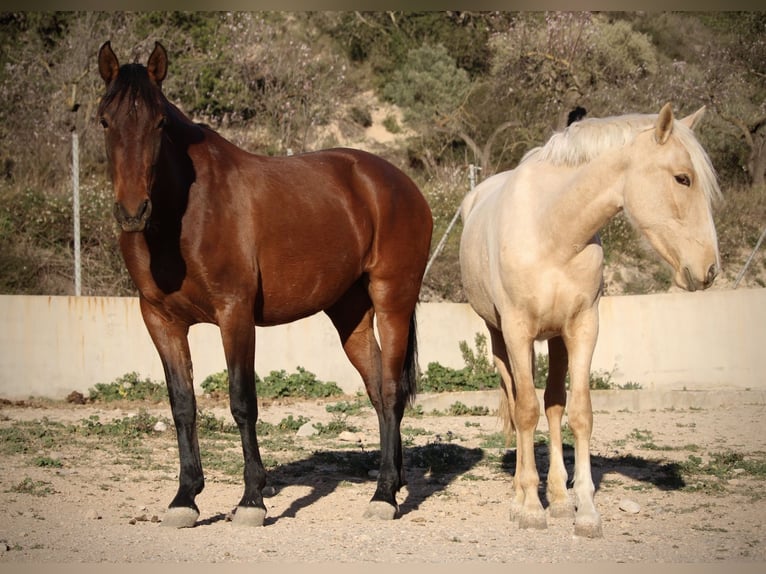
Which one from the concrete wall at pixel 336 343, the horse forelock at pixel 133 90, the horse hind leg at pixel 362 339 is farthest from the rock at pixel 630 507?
the concrete wall at pixel 336 343

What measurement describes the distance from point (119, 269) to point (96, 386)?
8.59 ft

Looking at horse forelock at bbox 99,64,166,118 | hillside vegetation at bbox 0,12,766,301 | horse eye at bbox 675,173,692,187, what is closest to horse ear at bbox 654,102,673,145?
horse eye at bbox 675,173,692,187

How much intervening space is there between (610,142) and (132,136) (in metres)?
2.70

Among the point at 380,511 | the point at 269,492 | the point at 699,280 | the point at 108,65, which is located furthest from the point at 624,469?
the point at 108,65

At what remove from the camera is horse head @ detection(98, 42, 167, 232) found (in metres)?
5.21

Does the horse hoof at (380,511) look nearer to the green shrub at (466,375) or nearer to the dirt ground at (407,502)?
the dirt ground at (407,502)

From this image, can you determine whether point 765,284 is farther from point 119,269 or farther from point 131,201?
point 131,201

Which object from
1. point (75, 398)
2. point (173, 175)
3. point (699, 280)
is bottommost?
point (75, 398)

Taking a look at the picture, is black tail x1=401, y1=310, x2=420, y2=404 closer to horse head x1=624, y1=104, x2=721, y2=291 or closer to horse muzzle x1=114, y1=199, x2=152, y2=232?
horse head x1=624, y1=104, x2=721, y2=291

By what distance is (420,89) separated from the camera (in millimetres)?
28859

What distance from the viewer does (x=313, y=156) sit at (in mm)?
7086

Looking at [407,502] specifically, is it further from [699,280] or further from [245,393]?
[699,280]

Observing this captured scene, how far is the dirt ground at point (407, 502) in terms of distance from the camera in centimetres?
511

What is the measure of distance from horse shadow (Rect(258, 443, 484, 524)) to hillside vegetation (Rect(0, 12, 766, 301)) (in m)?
6.69
